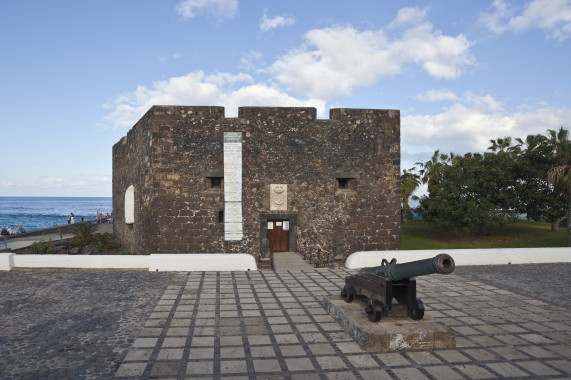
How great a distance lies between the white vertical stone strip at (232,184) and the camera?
40.5ft

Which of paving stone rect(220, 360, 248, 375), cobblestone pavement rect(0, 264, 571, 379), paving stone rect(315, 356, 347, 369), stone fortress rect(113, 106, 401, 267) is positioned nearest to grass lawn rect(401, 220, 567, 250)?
stone fortress rect(113, 106, 401, 267)

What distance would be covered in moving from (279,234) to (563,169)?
45.0 feet

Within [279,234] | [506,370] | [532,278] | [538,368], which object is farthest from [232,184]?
[538,368]

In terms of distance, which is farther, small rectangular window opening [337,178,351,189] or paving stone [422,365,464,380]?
small rectangular window opening [337,178,351,189]

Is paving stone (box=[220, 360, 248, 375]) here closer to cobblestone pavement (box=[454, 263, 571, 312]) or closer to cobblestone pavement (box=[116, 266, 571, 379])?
cobblestone pavement (box=[116, 266, 571, 379])

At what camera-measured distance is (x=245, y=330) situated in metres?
5.45

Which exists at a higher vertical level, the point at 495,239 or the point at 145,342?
the point at 145,342

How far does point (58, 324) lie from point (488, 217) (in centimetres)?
2026

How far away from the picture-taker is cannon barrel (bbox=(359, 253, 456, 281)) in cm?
442

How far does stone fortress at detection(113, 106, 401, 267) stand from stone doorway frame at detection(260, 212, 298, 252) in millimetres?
34

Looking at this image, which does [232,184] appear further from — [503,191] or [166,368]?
[503,191]

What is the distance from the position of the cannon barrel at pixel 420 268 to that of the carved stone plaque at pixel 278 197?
23.5 feet

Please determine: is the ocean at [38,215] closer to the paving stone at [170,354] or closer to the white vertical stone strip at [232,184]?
the white vertical stone strip at [232,184]

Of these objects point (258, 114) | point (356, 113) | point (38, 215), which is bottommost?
point (38, 215)
